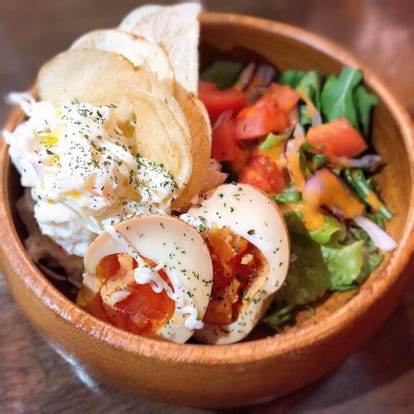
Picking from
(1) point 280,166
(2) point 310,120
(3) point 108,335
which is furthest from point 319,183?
(3) point 108,335

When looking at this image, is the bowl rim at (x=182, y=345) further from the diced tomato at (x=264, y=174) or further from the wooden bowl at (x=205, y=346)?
the diced tomato at (x=264, y=174)

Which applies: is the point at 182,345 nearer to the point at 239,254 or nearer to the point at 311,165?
the point at 239,254

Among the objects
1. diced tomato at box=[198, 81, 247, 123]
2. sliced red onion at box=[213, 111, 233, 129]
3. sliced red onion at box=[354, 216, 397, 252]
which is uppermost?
diced tomato at box=[198, 81, 247, 123]

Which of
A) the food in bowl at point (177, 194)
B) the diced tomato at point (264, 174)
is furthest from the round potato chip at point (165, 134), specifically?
the diced tomato at point (264, 174)

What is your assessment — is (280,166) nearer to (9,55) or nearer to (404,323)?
(404,323)

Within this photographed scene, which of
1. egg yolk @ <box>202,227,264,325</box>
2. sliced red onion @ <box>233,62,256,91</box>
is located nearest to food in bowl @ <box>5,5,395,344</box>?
egg yolk @ <box>202,227,264,325</box>

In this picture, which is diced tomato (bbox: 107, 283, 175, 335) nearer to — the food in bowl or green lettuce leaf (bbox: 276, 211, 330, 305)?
the food in bowl
